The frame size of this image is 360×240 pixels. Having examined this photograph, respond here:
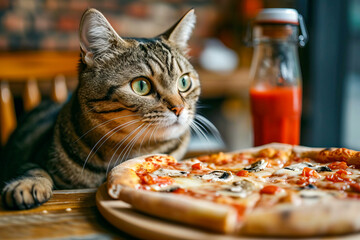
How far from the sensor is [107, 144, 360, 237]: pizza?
732mm

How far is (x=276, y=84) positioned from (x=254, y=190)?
30.0 inches

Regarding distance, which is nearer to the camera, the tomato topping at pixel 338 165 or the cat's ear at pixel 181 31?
the tomato topping at pixel 338 165

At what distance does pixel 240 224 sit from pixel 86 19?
0.93 m

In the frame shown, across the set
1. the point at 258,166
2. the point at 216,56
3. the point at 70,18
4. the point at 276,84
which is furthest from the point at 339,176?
the point at 70,18

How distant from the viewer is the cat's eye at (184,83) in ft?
4.81

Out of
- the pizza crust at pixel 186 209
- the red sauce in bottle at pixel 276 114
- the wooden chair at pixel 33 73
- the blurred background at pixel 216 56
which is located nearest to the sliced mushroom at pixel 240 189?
the pizza crust at pixel 186 209

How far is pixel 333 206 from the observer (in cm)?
76

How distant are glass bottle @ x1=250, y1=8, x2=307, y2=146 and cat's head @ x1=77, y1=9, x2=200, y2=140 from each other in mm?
392

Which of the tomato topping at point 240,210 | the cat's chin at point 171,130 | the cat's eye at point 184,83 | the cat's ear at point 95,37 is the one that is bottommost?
the tomato topping at point 240,210

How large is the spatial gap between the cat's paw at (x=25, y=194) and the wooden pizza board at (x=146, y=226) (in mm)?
223

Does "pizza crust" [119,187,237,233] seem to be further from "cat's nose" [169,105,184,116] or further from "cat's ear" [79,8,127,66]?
"cat's ear" [79,8,127,66]

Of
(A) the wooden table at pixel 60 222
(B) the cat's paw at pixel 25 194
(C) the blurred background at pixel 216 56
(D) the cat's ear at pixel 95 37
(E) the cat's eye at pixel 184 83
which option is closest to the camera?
(A) the wooden table at pixel 60 222

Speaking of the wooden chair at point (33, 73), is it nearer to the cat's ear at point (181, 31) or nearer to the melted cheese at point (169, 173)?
the cat's ear at point (181, 31)

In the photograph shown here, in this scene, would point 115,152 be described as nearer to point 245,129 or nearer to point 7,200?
point 7,200
